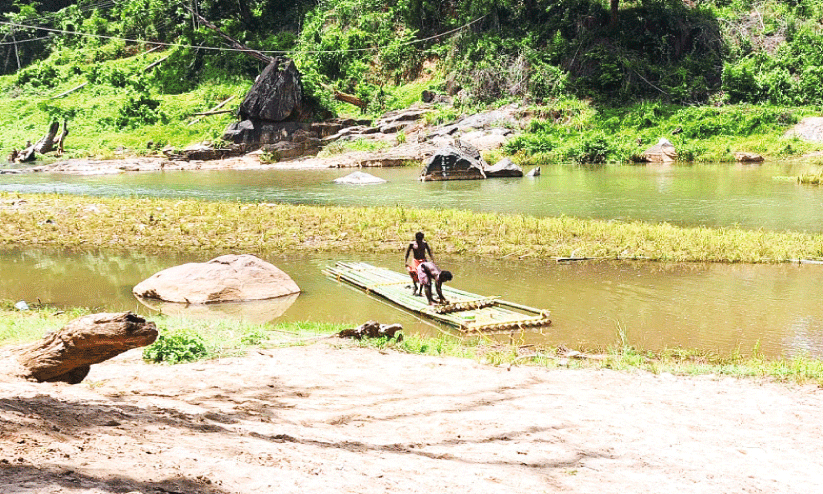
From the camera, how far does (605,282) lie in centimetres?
1166

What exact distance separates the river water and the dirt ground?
223 centimetres

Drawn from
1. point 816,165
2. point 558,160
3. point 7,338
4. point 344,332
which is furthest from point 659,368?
point 558,160

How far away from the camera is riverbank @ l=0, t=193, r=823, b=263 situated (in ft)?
44.3

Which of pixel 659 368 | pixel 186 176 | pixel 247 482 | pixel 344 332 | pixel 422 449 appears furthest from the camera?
pixel 186 176

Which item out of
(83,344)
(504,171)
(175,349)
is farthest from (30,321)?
(504,171)

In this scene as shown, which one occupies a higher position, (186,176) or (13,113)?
(13,113)

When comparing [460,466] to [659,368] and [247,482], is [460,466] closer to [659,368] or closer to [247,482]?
[247,482]

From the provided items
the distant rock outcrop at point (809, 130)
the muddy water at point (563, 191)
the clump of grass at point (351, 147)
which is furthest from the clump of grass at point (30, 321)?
the distant rock outcrop at point (809, 130)

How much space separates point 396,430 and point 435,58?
4539 centimetres

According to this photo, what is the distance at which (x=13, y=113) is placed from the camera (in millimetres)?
49125

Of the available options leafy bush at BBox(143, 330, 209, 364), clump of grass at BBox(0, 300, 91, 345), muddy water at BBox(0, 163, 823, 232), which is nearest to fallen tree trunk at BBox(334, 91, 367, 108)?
muddy water at BBox(0, 163, 823, 232)

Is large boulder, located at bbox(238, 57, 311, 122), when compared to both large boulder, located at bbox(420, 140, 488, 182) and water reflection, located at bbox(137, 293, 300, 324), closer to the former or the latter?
large boulder, located at bbox(420, 140, 488, 182)

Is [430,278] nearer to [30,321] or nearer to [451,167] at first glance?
[30,321]

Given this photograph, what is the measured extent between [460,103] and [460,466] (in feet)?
131
